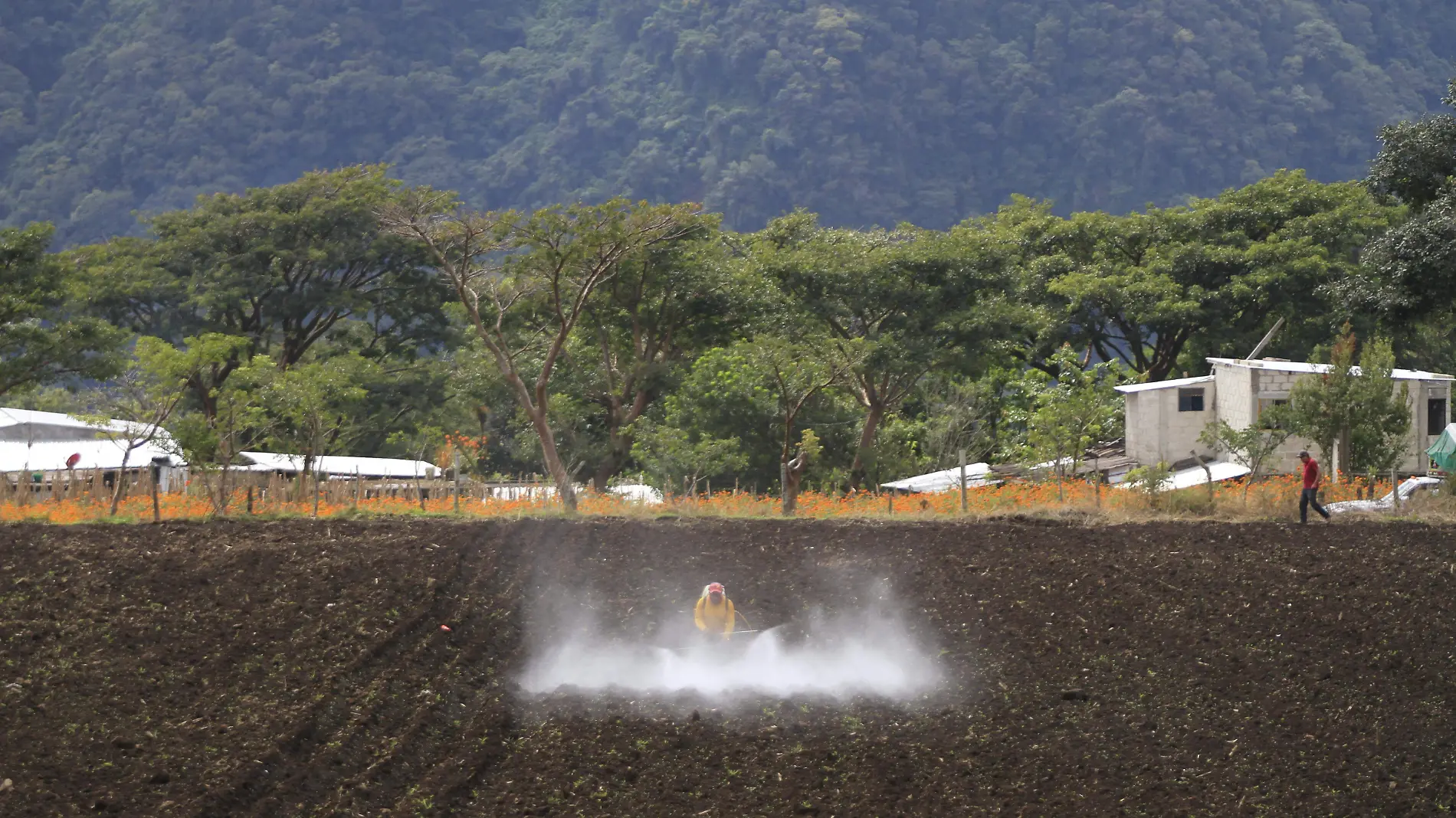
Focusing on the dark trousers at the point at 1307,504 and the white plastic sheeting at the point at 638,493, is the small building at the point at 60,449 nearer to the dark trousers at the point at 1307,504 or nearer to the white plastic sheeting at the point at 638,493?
Result: the white plastic sheeting at the point at 638,493

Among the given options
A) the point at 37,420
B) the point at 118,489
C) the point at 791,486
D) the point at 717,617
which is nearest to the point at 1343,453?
the point at 791,486

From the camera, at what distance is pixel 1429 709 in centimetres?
1344

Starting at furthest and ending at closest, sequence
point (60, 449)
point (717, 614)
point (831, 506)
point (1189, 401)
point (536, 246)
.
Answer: point (60, 449) → point (1189, 401) → point (536, 246) → point (831, 506) → point (717, 614)

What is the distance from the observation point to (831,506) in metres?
22.8

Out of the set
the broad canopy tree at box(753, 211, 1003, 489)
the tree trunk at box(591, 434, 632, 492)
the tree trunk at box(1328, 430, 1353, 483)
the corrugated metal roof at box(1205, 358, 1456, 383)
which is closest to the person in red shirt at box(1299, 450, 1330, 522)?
the tree trunk at box(1328, 430, 1353, 483)

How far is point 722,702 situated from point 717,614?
4.10 feet

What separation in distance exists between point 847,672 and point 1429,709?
5.30 meters

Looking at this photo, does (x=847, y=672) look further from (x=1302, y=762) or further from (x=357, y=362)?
(x=357, y=362)

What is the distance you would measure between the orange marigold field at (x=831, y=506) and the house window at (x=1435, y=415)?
9099mm

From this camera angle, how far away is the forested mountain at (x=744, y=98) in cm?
13012

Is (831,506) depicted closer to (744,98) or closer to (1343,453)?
(1343,453)

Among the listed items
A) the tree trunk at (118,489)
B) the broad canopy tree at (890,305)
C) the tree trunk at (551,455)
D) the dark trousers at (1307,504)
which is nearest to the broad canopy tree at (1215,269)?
the broad canopy tree at (890,305)

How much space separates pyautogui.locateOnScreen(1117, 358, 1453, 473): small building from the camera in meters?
30.9

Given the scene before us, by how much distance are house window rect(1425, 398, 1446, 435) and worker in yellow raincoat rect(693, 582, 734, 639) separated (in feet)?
71.6
